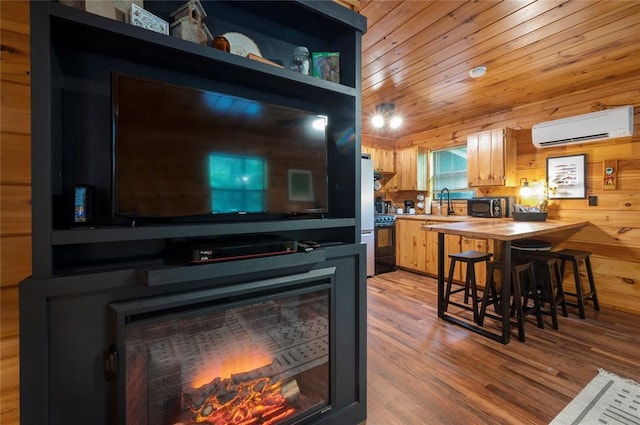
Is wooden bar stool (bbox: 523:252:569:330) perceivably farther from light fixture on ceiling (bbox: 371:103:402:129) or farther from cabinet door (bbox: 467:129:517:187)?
light fixture on ceiling (bbox: 371:103:402:129)

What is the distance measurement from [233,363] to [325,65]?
4.95 ft

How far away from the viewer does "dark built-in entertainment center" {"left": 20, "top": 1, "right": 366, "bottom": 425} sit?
2.65ft

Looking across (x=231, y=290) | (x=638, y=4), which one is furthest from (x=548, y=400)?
(x=638, y=4)

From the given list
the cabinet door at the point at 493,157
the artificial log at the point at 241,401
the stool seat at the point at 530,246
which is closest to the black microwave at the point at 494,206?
the cabinet door at the point at 493,157

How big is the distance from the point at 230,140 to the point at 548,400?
2315 mm

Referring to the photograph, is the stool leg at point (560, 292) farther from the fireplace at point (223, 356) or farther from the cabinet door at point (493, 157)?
the fireplace at point (223, 356)

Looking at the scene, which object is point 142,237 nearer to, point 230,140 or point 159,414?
point 230,140

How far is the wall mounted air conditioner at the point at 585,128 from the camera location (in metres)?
2.78

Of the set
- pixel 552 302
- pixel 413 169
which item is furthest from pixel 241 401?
pixel 413 169

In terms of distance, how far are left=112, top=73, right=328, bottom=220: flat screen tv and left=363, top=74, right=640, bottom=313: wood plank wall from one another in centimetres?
358

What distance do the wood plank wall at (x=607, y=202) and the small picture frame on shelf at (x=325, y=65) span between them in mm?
3455

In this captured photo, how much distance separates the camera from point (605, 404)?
1.61 metres

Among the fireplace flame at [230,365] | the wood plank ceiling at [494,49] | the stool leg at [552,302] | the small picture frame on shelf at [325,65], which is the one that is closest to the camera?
the fireplace flame at [230,365]

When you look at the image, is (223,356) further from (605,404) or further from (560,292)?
(560,292)
